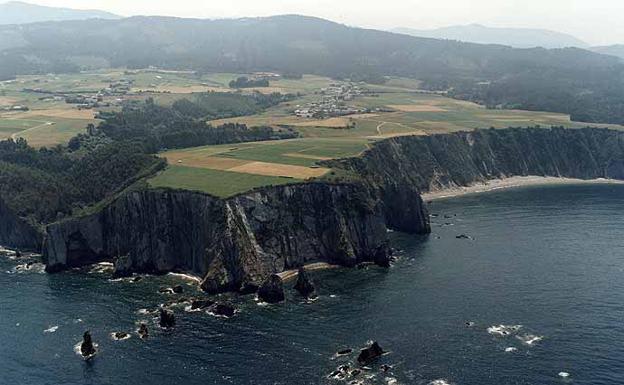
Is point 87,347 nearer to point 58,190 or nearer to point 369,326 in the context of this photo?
point 369,326

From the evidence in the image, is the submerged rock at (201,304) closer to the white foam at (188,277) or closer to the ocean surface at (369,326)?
the ocean surface at (369,326)

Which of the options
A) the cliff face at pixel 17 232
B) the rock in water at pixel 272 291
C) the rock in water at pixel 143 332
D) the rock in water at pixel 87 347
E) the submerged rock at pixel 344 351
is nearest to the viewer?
the submerged rock at pixel 344 351

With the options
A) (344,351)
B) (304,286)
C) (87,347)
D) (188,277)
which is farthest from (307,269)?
(87,347)

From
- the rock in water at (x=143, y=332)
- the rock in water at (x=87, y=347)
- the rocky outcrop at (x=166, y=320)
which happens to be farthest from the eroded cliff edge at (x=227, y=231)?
the rock in water at (x=87, y=347)

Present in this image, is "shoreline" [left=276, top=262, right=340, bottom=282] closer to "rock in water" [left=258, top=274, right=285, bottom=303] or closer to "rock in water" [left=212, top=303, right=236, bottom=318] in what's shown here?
"rock in water" [left=258, top=274, right=285, bottom=303]

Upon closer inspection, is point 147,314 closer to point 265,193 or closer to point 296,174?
point 265,193

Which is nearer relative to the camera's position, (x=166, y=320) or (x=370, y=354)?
(x=370, y=354)
